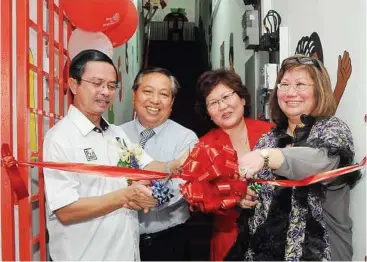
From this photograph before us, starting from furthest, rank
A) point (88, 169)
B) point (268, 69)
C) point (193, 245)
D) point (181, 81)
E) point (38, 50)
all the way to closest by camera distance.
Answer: point (181, 81), point (193, 245), point (268, 69), point (38, 50), point (88, 169)

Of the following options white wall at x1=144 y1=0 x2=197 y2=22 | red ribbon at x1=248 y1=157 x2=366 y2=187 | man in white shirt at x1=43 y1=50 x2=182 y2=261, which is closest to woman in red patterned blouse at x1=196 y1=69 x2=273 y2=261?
man in white shirt at x1=43 y1=50 x2=182 y2=261

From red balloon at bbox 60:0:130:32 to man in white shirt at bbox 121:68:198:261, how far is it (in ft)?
1.28

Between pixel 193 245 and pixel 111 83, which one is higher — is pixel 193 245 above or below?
below

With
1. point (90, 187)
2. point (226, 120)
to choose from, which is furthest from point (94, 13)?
point (90, 187)

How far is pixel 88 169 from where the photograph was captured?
1.55 meters

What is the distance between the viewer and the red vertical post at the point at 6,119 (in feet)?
5.49

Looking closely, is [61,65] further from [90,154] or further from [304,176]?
[304,176]

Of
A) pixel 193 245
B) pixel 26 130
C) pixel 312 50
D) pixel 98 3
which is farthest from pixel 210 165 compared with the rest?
pixel 193 245

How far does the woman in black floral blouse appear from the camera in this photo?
1.41m

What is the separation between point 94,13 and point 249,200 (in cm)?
A: 140

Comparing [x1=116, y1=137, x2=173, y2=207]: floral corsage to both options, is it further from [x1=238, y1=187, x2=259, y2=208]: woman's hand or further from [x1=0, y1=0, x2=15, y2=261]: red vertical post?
[x1=0, y1=0, x2=15, y2=261]: red vertical post

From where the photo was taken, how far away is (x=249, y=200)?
1.71m

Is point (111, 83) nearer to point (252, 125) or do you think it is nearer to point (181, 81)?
point (252, 125)

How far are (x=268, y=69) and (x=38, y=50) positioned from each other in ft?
5.60
